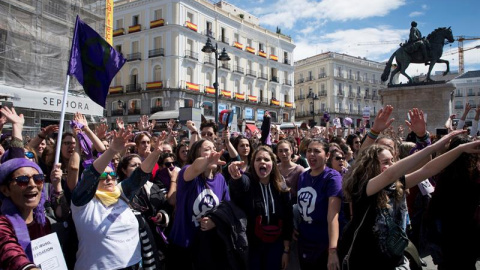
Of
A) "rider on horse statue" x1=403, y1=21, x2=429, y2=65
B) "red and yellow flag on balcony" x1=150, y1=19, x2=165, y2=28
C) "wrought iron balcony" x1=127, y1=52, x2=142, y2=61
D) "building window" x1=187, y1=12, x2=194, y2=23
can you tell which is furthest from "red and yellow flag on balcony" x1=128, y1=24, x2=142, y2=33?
"rider on horse statue" x1=403, y1=21, x2=429, y2=65

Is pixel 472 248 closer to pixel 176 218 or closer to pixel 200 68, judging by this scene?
pixel 176 218

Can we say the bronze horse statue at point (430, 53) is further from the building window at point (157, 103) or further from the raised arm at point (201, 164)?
the building window at point (157, 103)

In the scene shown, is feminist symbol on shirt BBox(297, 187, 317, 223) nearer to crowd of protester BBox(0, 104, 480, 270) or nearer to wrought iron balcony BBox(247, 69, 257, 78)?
crowd of protester BBox(0, 104, 480, 270)

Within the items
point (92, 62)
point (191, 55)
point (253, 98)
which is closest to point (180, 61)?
point (191, 55)

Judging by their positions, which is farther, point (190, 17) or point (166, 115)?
point (190, 17)

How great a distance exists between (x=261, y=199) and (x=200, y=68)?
3234 cm

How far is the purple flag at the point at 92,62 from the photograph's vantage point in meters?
4.27

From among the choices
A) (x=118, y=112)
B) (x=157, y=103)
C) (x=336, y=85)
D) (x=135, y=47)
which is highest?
(x=135, y=47)

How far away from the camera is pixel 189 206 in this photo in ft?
10.9

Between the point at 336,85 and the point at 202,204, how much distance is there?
173 feet

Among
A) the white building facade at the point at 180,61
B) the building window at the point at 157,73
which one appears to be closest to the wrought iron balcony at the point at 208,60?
the white building facade at the point at 180,61

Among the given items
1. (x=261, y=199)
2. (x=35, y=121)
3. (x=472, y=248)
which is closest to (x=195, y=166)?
(x=261, y=199)

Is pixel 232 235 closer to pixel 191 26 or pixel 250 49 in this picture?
pixel 191 26

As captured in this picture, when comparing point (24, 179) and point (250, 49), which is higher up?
point (250, 49)
